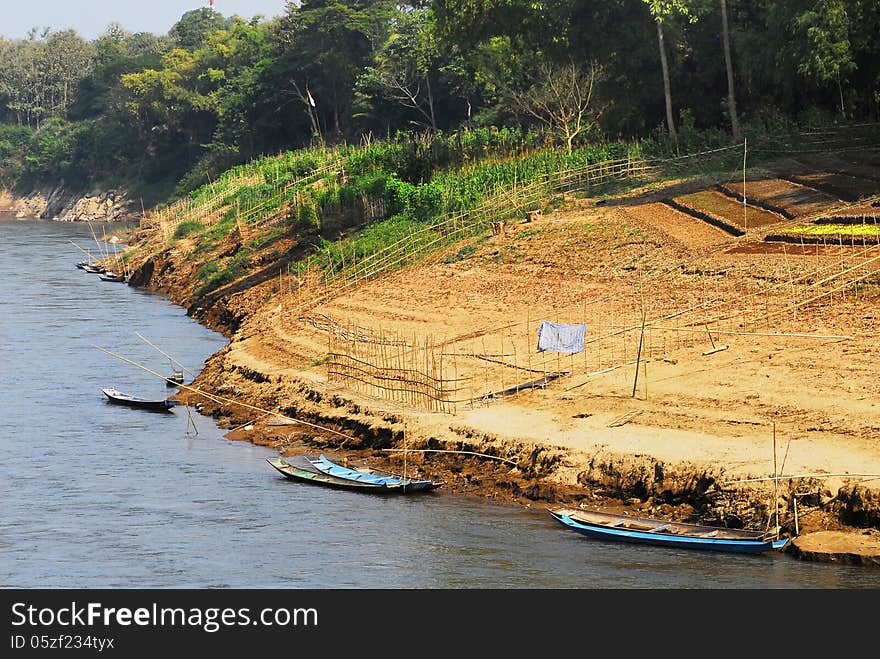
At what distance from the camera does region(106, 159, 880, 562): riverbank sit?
19.9m

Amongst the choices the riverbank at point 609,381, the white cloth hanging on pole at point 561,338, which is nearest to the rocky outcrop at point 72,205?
the riverbank at point 609,381

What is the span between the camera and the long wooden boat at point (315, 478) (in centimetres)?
2225

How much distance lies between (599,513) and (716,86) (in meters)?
28.9

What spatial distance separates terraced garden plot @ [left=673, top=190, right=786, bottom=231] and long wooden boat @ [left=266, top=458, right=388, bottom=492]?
14.3 m

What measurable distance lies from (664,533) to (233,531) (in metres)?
6.50

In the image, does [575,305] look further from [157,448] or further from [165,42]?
[165,42]

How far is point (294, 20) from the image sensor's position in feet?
269

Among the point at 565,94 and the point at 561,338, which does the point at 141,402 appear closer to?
the point at 561,338

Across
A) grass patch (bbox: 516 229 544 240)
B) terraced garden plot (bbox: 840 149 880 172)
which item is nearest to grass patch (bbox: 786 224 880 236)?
terraced garden plot (bbox: 840 149 880 172)

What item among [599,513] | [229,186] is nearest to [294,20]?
[229,186]

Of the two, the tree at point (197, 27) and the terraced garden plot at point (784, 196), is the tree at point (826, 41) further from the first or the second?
the tree at point (197, 27)

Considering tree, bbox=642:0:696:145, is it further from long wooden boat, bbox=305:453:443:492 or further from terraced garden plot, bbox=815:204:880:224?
long wooden boat, bbox=305:453:443:492

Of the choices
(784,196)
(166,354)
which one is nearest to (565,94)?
(784,196)

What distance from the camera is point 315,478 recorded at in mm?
23031
